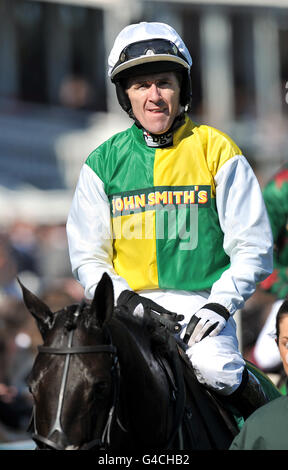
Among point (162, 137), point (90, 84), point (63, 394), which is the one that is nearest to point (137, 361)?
point (63, 394)

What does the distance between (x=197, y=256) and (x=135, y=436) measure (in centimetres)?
107

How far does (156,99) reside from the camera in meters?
4.17

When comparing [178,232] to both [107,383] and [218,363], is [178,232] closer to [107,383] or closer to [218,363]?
[218,363]

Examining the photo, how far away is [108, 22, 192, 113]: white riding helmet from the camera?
4129mm

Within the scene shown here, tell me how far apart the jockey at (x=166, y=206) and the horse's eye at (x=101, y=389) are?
1053 millimetres

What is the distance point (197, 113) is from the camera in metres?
19.8

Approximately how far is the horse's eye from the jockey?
1.05 m

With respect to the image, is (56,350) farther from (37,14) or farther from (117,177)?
(37,14)

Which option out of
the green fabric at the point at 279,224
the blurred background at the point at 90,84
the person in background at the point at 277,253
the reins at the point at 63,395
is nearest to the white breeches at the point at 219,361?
the reins at the point at 63,395

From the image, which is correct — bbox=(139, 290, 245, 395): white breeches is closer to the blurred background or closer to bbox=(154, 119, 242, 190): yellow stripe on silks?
bbox=(154, 119, 242, 190): yellow stripe on silks

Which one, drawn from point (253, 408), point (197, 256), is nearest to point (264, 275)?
point (197, 256)

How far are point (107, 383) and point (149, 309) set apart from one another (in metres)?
0.82

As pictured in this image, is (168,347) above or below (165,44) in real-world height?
below

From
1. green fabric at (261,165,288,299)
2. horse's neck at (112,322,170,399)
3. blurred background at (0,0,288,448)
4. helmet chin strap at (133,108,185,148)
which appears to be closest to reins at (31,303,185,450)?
horse's neck at (112,322,170,399)
